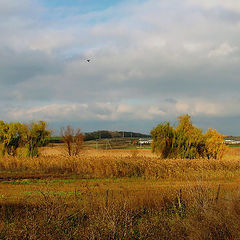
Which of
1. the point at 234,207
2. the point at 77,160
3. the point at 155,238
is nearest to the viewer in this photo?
the point at 155,238

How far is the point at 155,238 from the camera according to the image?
30.4ft

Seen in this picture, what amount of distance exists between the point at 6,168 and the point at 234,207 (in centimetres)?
2792

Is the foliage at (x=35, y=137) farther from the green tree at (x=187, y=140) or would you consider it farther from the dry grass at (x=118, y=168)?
the green tree at (x=187, y=140)

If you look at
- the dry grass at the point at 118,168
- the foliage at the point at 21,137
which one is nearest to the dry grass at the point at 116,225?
the dry grass at the point at 118,168

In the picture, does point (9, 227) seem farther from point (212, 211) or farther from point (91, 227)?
point (212, 211)

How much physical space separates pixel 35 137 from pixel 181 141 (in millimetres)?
19459

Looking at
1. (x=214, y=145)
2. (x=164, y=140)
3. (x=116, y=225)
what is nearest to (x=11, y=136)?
(x=164, y=140)

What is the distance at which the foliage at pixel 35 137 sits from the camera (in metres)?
43.2

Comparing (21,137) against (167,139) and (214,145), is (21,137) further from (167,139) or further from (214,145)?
(214,145)

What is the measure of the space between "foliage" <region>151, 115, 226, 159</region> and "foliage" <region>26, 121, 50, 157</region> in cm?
1481

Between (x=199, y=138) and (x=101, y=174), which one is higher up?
(x=199, y=138)

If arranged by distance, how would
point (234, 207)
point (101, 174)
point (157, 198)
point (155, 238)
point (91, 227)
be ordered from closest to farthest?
point (91, 227)
point (155, 238)
point (234, 207)
point (157, 198)
point (101, 174)

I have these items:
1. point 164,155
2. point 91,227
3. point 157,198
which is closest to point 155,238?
point 91,227

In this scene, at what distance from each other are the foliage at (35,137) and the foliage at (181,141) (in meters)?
14.8
